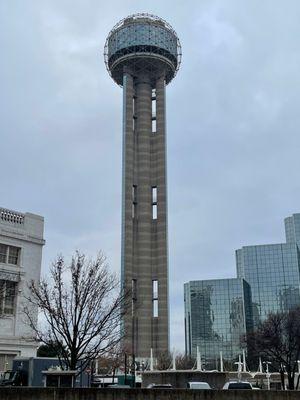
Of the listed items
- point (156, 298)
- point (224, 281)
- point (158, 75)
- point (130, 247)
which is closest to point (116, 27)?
point (158, 75)

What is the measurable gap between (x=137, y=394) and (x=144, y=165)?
113181 mm

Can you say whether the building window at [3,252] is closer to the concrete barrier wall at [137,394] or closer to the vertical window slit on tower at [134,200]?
the concrete barrier wall at [137,394]

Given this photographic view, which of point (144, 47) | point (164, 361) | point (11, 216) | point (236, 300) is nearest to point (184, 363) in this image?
point (164, 361)

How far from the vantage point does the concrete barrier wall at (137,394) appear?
914 inches

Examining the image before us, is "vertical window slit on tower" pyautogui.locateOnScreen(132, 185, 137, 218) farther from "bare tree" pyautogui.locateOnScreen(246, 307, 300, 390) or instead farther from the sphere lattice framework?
"bare tree" pyautogui.locateOnScreen(246, 307, 300, 390)

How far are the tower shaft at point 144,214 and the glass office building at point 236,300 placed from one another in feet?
185

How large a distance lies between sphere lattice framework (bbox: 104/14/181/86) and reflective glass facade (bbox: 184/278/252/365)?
74.6 metres

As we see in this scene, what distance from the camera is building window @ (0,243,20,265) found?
4617cm

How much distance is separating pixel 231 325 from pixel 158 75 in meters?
84.5

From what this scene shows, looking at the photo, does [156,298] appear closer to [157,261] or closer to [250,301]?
[157,261]

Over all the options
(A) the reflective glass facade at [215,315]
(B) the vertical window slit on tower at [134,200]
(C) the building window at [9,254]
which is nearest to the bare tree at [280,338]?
(C) the building window at [9,254]

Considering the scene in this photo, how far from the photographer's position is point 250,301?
18625 cm

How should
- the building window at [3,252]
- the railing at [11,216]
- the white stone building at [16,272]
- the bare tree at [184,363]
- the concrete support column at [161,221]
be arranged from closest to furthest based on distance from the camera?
the white stone building at [16,272]
the building window at [3,252]
the railing at [11,216]
the bare tree at [184,363]
the concrete support column at [161,221]

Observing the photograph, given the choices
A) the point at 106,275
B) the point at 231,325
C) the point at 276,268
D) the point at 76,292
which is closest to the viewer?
the point at 76,292
